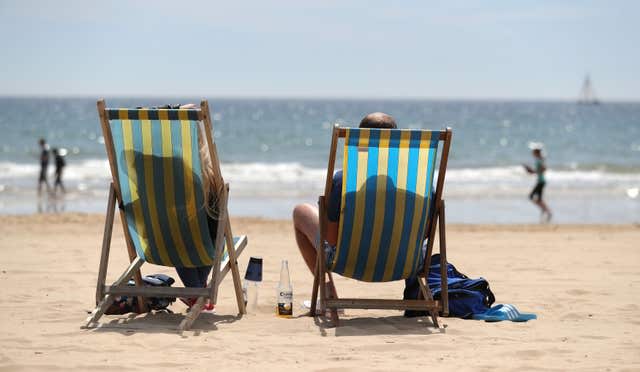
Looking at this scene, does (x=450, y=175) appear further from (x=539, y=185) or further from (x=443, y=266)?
(x=443, y=266)

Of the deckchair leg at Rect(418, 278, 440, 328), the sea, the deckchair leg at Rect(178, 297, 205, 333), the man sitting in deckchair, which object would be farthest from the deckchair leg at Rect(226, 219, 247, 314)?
the sea

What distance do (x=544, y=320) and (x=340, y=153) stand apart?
20999 mm

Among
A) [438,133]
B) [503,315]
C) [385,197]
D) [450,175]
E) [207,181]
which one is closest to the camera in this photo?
[438,133]

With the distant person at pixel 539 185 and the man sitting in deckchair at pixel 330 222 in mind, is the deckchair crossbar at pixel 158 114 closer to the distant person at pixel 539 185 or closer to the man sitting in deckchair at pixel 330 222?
the man sitting in deckchair at pixel 330 222

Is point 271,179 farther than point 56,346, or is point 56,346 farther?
point 271,179

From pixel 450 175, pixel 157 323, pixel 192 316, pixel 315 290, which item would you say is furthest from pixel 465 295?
pixel 450 175

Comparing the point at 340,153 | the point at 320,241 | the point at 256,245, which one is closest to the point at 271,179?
the point at 340,153

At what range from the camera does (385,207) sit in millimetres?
4133

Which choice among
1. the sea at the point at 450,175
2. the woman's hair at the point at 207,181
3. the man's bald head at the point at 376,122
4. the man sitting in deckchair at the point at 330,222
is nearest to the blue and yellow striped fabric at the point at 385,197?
the man sitting in deckchair at the point at 330,222

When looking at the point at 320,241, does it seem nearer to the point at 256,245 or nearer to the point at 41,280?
the point at 41,280

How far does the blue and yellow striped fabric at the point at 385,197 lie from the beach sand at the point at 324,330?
36cm

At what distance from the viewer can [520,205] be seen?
1483cm

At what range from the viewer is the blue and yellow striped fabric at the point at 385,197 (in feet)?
13.3

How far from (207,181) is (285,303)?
0.80 meters
